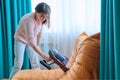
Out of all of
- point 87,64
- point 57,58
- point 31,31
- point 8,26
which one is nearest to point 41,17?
point 31,31

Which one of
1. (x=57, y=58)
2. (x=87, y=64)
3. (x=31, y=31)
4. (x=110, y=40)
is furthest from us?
(x=31, y=31)

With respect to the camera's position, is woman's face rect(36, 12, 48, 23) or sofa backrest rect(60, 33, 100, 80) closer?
sofa backrest rect(60, 33, 100, 80)

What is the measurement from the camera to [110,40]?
1.37 metres

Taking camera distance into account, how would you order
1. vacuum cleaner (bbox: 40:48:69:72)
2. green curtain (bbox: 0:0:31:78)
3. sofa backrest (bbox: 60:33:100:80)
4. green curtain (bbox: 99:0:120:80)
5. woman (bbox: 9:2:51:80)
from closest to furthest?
green curtain (bbox: 99:0:120:80), sofa backrest (bbox: 60:33:100:80), vacuum cleaner (bbox: 40:48:69:72), woman (bbox: 9:2:51:80), green curtain (bbox: 0:0:31:78)

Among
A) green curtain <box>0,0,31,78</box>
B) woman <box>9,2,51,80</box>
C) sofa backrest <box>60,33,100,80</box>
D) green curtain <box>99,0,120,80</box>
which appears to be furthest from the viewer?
green curtain <box>0,0,31,78</box>

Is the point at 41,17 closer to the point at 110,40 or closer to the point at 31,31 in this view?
the point at 31,31

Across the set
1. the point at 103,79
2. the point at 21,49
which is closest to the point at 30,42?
the point at 21,49

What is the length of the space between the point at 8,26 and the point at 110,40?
2.30 metres

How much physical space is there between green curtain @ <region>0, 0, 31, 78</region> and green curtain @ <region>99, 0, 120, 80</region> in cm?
208

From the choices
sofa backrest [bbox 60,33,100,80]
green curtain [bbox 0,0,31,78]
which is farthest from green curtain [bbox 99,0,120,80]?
green curtain [bbox 0,0,31,78]

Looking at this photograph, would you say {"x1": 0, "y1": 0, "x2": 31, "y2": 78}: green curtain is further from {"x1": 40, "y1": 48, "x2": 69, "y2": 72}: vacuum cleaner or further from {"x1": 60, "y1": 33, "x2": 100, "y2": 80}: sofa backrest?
{"x1": 60, "y1": 33, "x2": 100, "y2": 80}: sofa backrest

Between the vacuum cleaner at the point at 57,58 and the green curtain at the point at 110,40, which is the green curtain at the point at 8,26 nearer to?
the vacuum cleaner at the point at 57,58

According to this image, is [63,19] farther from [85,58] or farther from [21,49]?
[85,58]

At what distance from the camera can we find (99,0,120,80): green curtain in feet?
4.03
